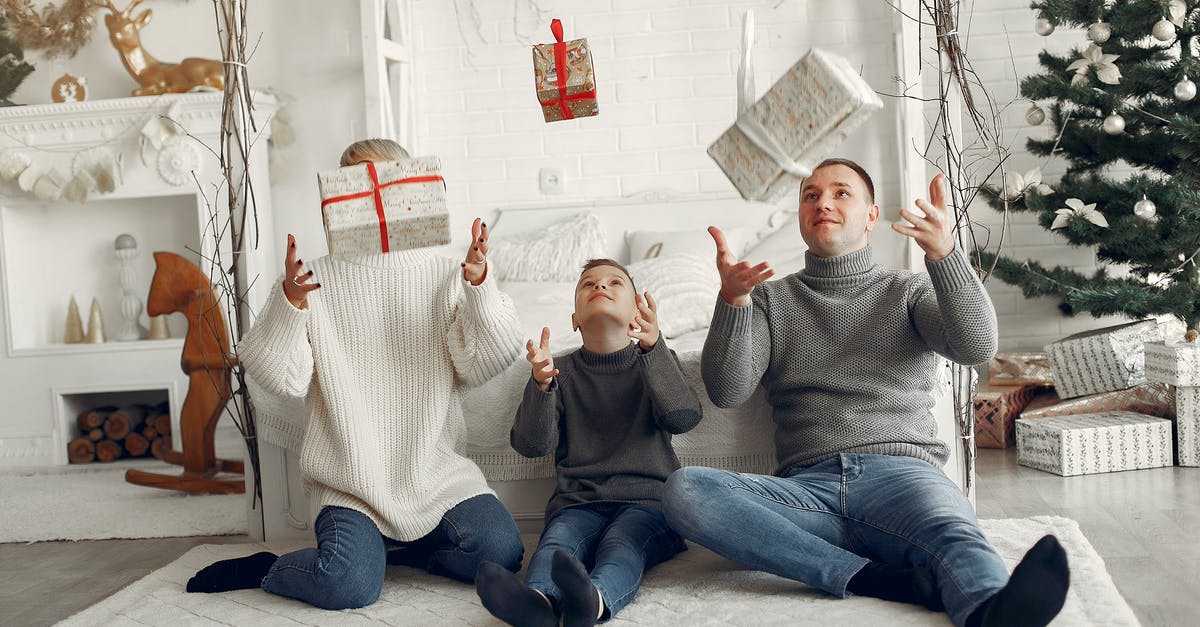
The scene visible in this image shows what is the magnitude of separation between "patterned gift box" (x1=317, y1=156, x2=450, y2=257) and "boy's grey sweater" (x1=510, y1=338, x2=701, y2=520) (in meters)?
0.42

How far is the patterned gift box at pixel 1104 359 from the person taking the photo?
336 centimetres

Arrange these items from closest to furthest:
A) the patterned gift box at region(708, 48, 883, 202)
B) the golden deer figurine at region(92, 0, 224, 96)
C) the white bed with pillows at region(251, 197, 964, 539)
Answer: the patterned gift box at region(708, 48, 883, 202) < the white bed with pillows at region(251, 197, 964, 539) < the golden deer figurine at region(92, 0, 224, 96)

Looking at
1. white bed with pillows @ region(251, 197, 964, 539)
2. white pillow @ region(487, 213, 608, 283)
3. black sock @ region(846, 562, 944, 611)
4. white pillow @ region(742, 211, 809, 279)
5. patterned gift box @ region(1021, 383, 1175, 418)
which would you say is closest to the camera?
black sock @ region(846, 562, 944, 611)

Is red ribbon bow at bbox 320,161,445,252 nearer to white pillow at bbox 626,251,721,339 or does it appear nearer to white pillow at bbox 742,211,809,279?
white pillow at bbox 626,251,721,339

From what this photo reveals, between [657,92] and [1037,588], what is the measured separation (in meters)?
2.57

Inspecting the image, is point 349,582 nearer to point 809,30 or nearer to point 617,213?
point 617,213

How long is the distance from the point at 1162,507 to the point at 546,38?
7.93ft

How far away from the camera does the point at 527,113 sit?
3807 mm

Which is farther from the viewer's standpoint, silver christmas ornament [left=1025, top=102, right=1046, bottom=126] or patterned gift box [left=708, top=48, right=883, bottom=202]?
silver christmas ornament [left=1025, top=102, right=1046, bottom=126]

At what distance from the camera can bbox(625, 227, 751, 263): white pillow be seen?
3.35m

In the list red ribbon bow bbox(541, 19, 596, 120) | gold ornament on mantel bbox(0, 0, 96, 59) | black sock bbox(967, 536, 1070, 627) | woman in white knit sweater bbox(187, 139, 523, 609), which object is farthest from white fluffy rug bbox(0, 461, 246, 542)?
black sock bbox(967, 536, 1070, 627)

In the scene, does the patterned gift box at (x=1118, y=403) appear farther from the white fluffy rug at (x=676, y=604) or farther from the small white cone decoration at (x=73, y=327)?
the small white cone decoration at (x=73, y=327)

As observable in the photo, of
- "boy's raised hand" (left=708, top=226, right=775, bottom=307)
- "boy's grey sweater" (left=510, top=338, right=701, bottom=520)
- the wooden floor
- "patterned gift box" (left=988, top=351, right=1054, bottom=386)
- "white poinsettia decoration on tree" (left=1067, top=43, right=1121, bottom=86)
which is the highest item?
"white poinsettia decoration on tree" (left=1067, top=43, right=1121, bottom=86)

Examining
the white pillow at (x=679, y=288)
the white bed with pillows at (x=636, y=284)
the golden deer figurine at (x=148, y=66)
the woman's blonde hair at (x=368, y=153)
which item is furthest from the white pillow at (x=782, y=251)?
the golden deer figurine at (x=148, y=66)
